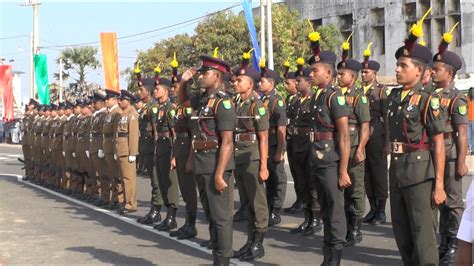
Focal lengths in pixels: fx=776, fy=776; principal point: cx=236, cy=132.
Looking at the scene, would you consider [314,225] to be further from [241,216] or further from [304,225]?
[241,216]

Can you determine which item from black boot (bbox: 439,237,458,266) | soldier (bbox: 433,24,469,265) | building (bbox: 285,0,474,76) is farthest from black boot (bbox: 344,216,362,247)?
building (bbox: 285,0,474,76)

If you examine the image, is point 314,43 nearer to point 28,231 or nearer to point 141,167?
point 28,231

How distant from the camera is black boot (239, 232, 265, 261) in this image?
8.22m

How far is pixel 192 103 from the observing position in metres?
8.00

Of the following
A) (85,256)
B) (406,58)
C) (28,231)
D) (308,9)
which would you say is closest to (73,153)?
(28,231)

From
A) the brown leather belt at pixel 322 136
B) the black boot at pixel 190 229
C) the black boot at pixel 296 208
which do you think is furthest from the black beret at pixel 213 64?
the black boot at pixel 296 208

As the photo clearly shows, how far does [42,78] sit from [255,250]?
2682 centimetres

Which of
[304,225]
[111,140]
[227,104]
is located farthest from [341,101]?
[111,140]

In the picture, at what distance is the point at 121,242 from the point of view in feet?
31.7

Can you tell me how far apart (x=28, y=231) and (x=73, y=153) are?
4423 mm

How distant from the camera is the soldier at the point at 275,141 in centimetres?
1028

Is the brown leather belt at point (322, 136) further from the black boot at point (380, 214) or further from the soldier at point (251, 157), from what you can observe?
the black boot at point (380, 214)

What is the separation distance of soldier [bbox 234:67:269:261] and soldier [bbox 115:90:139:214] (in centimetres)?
337

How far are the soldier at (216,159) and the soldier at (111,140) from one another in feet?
16.7
